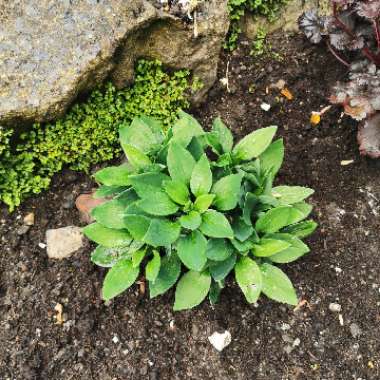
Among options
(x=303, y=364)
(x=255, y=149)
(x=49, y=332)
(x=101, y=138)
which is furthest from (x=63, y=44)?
(x=303, y=364)

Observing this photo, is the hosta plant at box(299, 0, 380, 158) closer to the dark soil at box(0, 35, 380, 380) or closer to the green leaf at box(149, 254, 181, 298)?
the dark soil at box(0, 35, 380, 380)

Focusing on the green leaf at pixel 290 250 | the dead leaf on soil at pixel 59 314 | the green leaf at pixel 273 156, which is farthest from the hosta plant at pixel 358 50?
the dead leaf on soil at pixel 59 314

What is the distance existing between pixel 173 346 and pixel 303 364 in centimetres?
65

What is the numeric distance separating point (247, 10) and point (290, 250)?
1.63 m

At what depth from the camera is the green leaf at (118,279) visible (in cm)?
252

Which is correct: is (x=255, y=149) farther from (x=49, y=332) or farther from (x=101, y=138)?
(x=49, y=332)

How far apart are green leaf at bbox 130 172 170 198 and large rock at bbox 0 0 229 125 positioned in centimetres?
79

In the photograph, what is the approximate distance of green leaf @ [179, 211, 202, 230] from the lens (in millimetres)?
2359

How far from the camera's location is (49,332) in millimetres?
2807

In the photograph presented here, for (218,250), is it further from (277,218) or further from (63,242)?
(63,242)

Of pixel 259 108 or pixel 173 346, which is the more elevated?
pixel 259 108

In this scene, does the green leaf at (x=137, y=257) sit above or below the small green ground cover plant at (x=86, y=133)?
below

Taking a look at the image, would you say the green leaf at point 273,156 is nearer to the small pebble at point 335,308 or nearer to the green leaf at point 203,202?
the green leaf at point 203,202

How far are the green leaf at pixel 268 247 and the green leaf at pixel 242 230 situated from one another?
0.28 ft
